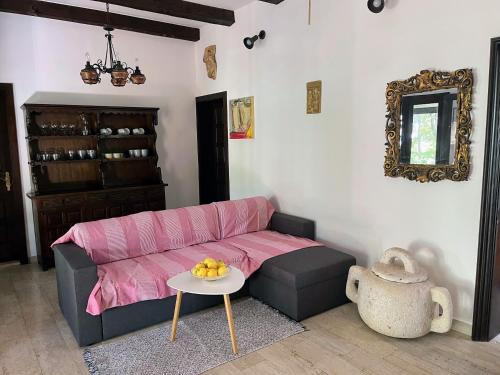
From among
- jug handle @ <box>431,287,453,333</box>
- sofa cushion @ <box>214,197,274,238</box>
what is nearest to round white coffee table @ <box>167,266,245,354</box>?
sofa cushion @ <box>214,197,274,238</box>

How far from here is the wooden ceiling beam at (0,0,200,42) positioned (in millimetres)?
3928

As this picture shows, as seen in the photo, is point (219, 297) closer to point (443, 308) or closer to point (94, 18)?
point (443, 308)

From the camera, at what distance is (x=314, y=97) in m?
3.62

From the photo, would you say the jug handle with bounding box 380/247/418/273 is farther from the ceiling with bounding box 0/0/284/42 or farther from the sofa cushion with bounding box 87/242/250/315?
the ceiling with bounding box 0/0/284/42

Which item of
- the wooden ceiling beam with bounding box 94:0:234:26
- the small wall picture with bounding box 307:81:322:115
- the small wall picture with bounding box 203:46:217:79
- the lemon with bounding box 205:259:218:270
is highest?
the wooden ceiling beam with bounding box 94:0:234:26

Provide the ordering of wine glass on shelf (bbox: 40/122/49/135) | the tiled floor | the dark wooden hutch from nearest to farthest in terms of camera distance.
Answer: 1. the tiled floor
2. the dark wooden hutch
3. wine glass on shelf (bbox: 40/122/49/135)

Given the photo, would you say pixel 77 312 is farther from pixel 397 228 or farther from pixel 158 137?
pixel 158 137

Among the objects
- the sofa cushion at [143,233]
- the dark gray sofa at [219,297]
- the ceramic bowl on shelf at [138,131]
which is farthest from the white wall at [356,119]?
the ceramic bowl on shelf at [138,131]

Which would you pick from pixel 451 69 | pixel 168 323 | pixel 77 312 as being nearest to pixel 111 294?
pixel 77 312

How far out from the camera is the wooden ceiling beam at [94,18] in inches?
155

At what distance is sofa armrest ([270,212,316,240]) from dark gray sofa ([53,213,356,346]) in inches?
14.3

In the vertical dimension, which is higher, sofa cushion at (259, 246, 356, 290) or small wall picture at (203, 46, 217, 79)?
small wall picture at (203, 46, 217, 79)

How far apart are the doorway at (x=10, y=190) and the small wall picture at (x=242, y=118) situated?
100 inches

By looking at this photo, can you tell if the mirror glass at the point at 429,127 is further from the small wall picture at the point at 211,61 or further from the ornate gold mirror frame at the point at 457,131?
→ the small wall picture at the point at 211,61
